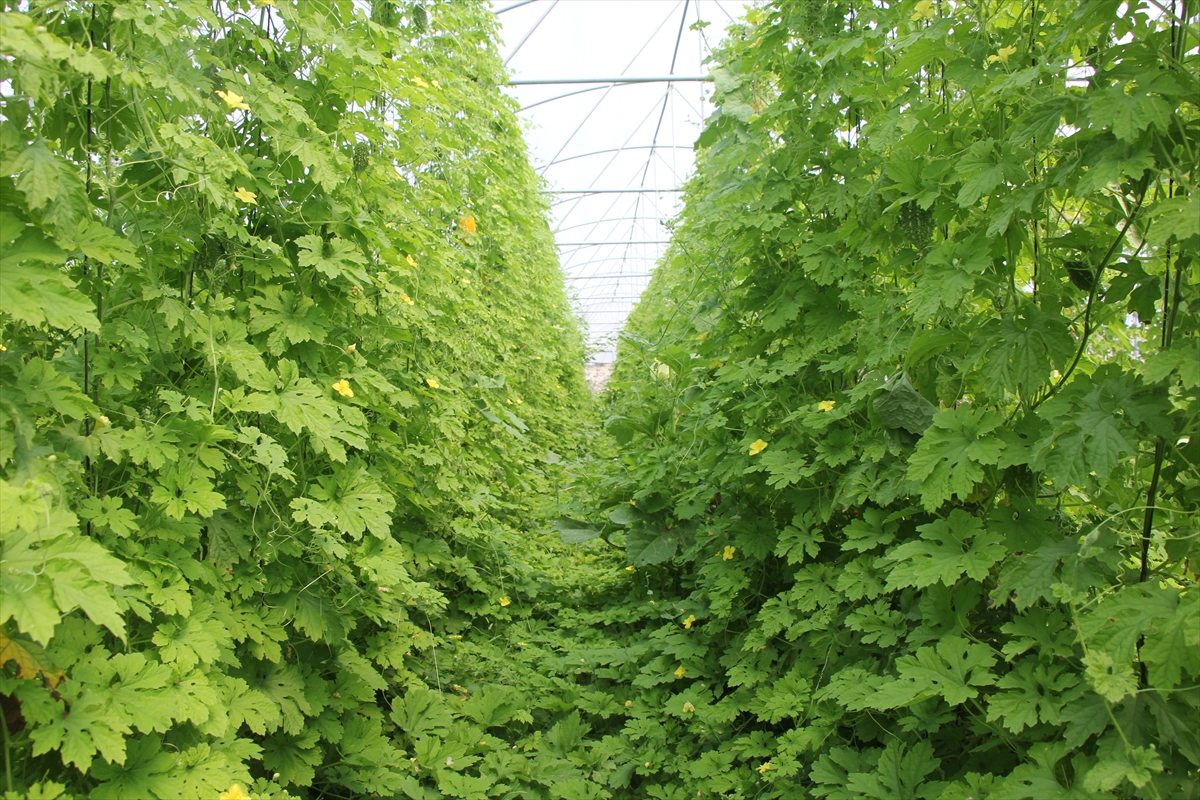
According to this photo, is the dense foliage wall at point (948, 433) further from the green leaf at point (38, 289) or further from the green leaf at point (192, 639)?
the green leaf at point (38, 289)

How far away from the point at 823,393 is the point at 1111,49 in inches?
57.1

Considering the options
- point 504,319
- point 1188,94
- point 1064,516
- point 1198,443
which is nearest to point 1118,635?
point 1198,443

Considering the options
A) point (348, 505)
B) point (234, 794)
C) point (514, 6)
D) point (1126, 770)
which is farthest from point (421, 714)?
point (514, 6)

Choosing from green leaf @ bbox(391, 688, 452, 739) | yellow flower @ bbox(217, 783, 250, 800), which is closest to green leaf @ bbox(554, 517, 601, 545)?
green leaf @ bbox(391, 688, 452, 739)

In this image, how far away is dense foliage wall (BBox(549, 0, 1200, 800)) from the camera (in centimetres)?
140

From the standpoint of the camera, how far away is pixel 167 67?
5.33ft

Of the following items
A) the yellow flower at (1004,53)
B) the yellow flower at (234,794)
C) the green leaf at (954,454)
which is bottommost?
the yellow flower at (234,794)

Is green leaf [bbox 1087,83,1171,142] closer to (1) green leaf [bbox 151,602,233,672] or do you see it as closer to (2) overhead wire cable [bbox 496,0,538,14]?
(1) green leaf [bbox 151,602,233,672]

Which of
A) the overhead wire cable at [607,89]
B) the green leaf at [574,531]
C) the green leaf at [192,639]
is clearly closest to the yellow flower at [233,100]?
the green leaf at [192,639]

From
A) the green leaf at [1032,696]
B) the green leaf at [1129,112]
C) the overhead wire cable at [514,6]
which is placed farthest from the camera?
the overhead wire cable at [514,6]

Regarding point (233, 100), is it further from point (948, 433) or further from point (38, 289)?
point (948, 433)

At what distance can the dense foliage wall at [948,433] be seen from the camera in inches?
55.0

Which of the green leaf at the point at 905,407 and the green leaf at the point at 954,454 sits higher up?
the green leaf at the point at 905,407

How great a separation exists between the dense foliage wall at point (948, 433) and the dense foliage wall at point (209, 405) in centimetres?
109
